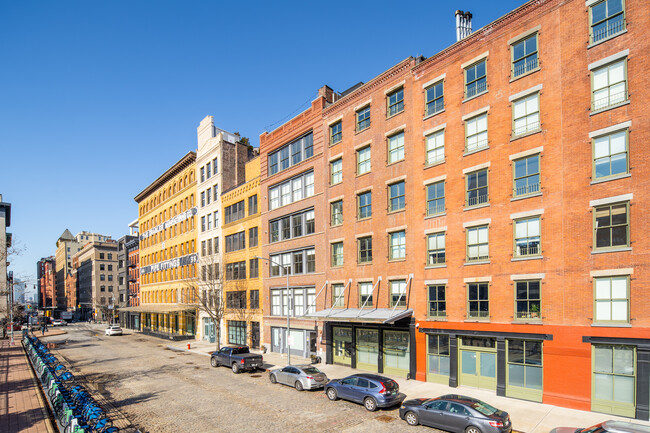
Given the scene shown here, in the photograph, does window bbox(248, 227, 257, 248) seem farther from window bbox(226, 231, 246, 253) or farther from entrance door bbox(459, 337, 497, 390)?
entrance door bbox(459, 337, 497, 390)

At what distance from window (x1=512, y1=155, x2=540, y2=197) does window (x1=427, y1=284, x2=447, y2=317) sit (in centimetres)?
734

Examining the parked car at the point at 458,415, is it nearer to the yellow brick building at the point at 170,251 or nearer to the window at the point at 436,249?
the window at the point at 436,249

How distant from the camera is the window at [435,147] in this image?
26.0 m

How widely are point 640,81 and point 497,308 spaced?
12.8 metres

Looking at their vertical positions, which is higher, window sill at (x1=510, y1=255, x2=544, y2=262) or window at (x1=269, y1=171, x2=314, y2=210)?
window at (x1=269, y1=171, x2=314, y2=210)

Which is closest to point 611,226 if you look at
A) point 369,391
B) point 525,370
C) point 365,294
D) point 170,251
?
point 525,370

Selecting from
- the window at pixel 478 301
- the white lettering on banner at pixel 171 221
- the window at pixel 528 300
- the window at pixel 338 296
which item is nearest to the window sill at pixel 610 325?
the window at pixel 528 300

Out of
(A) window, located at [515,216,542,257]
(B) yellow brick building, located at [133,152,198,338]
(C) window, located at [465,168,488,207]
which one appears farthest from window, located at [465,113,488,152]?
(B) yellow brick building, located at [133,152,198,338]

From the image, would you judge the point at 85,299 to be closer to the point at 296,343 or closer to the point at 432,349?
the point at 296,343

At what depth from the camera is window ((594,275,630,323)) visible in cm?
1797

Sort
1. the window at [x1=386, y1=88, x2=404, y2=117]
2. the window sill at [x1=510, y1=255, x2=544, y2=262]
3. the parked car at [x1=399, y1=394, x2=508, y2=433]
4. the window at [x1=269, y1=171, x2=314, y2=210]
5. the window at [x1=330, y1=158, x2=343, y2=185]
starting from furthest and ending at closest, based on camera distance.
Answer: the window at [x1=269, y1=171, x2=314, y2=210]
the window at [x1=330, y1=158, x2=343, y2=185]
the window at [x1=386, y1=88, x2=404, y2=117]
the window sill at [x1=510, y1=255, x2=544, y2=262]
the parked car at [x1=399, y1=394, x2=508, y2=433]

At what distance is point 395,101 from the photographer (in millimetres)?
29250

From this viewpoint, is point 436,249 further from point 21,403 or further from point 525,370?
point 21,403

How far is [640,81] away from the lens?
18.0 meters
